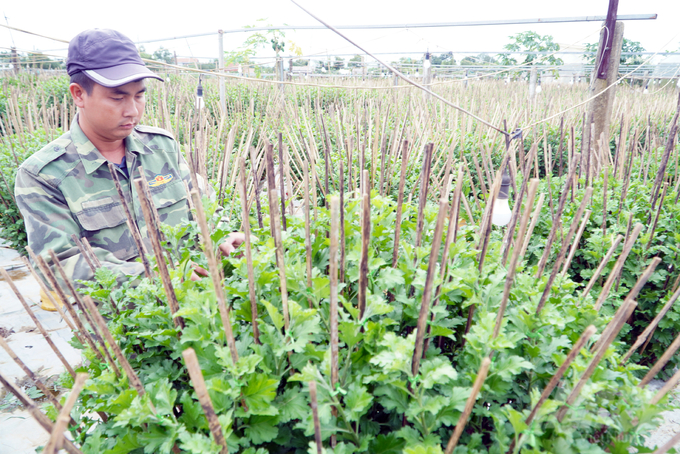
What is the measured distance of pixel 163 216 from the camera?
244cm

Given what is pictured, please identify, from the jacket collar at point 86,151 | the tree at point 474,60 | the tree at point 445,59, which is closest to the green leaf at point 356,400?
the jacket collar at point 86,151

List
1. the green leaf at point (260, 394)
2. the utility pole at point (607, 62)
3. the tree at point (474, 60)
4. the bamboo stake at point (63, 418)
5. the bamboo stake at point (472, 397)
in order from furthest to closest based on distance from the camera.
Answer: the tree at point (474, 60), the utility pole at point (607, 62), the green leaf at point (260, 394), the bamboo stake at point (472, 397), the bamboo stake at point (63, 418)

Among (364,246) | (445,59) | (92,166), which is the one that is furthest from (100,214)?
(445,59)

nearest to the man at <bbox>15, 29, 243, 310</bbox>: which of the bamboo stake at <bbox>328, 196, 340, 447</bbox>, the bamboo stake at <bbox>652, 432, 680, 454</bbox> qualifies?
the bamboo stake at <bbox>328, 196, 340, 447</bbox>

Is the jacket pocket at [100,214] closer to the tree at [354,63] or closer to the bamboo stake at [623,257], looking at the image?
the bamboo stake at [623,257]

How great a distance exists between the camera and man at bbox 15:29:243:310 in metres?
1.84

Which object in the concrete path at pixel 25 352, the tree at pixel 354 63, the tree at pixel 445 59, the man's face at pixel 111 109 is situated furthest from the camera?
the tree at pixel 445 59

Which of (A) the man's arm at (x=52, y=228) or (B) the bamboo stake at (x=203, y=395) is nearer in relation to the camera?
(B) the bamboo stake at (x=203, y=395)

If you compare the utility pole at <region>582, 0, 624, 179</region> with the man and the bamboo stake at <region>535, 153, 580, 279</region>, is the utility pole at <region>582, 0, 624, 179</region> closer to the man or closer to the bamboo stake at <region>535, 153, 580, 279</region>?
the bamboo stake at <region>535, 153, 580, 279</region>

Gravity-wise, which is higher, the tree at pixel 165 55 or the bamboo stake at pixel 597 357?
the tree at pixel 165 55

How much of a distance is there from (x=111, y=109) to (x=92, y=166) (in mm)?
348

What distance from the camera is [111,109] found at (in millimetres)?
1982

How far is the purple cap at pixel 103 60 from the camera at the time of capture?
6.20ft

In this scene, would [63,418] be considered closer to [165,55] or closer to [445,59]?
[165,55]
